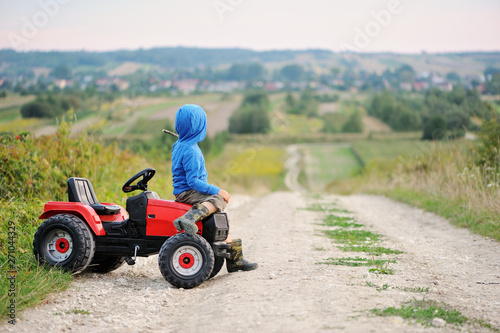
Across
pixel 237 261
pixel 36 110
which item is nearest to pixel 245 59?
pixel 36 110

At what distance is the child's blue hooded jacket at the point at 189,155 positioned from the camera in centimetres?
659

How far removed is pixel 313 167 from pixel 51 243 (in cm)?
5937

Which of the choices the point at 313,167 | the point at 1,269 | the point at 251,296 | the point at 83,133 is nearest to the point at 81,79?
the point at 83,133

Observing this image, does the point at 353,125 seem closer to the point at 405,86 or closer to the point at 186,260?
the point at 405,86

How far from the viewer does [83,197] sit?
7102 millimetres

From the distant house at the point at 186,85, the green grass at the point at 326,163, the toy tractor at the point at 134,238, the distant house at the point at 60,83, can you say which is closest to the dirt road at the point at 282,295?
the toy tractor at the point at 134,238

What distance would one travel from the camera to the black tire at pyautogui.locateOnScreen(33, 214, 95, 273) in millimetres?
6504

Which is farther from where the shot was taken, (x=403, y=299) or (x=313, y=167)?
(x=313, y=167)

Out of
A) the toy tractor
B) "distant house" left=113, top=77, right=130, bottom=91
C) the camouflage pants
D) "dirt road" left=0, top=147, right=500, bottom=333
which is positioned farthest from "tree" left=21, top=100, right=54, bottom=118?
"distant house" left=113, top=77, right=130, bottom=91

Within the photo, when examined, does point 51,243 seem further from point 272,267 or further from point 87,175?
point 87,175

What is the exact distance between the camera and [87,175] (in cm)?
1194

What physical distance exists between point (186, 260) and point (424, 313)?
3.06m

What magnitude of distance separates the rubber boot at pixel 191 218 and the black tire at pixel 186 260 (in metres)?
0.12

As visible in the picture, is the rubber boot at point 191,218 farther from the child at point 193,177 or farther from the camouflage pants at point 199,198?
the camouflage pants at point 199,198
